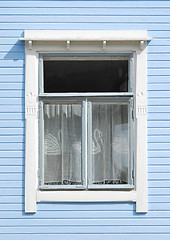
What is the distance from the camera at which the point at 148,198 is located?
16.6 ft

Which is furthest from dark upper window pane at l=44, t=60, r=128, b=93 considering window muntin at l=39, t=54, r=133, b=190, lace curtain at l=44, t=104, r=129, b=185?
lace curtain at l=44, t=104, r=129, b=185

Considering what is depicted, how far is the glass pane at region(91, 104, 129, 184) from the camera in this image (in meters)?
5.13

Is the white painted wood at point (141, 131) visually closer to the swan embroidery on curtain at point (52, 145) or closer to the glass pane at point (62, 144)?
the glass pane at point (62, 144)

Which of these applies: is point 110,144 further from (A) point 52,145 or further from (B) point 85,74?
(B) point 85,74

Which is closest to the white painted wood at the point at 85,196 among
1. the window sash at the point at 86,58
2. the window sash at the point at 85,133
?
the window sash at the point at 85,133

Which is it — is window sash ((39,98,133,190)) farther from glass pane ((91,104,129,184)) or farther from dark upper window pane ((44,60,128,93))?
dark upper window pane ((44,60,128,93))

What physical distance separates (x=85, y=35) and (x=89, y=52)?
0.81 ft

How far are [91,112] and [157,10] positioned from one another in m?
1.74

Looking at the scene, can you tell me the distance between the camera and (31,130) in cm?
504

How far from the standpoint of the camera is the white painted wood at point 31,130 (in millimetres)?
5004

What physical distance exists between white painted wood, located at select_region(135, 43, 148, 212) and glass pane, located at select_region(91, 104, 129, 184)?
7.0 inches

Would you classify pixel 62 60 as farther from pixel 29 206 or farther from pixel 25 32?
pixel 29 206

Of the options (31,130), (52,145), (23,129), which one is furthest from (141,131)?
(23,129)

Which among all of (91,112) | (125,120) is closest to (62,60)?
(91,112)
